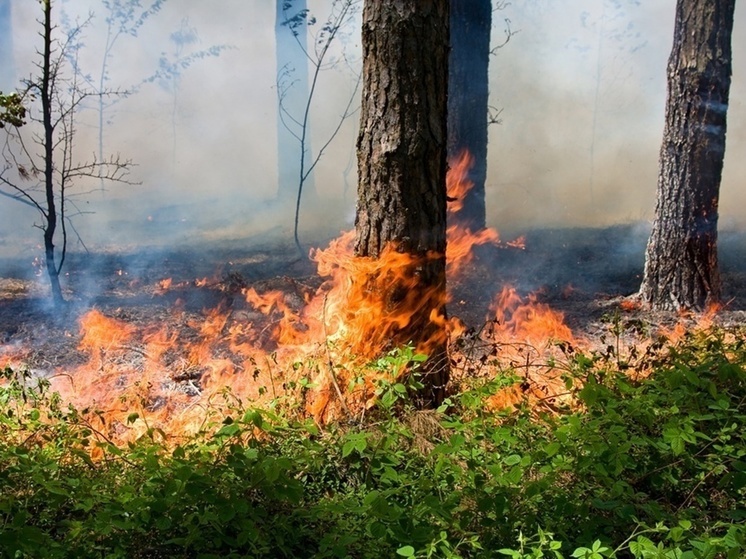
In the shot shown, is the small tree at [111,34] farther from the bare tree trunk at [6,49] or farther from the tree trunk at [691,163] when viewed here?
the tree trunk at [691,163]

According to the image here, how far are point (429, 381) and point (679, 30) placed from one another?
429 centimetres

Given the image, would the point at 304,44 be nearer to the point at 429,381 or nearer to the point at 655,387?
the point at 429,381

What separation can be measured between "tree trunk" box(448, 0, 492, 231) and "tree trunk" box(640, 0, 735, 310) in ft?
7.75

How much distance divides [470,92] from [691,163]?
279 cm

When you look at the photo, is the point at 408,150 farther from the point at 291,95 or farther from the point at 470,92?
the point at 291,95

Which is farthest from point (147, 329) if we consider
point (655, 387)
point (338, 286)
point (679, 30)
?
point (679, 30)

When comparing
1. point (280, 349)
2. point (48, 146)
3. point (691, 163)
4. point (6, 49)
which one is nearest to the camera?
point (280, 349)

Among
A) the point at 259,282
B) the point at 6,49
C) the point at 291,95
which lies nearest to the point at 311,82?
the point at 291,95

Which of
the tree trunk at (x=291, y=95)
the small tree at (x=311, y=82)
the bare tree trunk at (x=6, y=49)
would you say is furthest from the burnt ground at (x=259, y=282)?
the bare tree trunk at (x=6, y=49)

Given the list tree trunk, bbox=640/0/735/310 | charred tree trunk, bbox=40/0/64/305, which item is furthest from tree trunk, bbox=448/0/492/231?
charred tree trunk, bbox=40/0/64/305

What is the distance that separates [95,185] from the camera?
8656 mm

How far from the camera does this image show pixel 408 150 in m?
4.17

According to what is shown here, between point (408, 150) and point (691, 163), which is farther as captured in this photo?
point (691, 163)

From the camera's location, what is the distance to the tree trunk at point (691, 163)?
6289 mm
